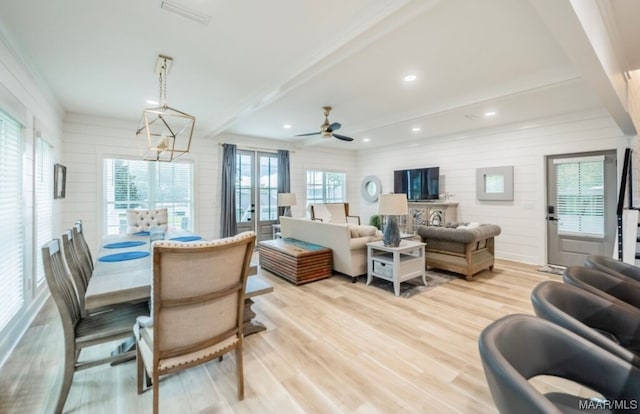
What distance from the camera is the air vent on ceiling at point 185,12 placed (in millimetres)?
2178


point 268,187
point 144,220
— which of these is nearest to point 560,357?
point 144,220

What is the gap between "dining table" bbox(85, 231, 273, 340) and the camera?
1634 mm

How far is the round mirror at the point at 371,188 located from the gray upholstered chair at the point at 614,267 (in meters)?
6.18

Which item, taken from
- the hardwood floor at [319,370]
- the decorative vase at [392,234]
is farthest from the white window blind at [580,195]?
the decorative vase at [392,234]

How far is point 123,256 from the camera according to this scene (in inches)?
98.5

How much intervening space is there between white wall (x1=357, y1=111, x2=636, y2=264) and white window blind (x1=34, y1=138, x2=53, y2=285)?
278 inches

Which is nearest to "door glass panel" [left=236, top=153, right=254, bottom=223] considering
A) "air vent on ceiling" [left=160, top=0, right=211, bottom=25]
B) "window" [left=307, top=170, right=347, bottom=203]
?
"window" [left=307, top=170, right=347, bottom=203]

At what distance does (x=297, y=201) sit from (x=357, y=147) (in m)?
2.42

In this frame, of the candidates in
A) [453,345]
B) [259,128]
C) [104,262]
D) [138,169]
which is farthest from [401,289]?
[138,169]

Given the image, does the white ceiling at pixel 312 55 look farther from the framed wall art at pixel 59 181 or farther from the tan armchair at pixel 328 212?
the tan armchair at pixel 328 212

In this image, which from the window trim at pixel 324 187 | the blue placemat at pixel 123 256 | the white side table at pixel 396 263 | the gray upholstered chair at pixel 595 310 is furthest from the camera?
the window trim at pixel 324 187

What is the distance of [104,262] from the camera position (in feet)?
7.57

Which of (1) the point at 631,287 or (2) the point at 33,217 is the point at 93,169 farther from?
(1) the point at 631,287

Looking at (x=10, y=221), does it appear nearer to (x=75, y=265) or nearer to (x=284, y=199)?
(x=75, y=265)
